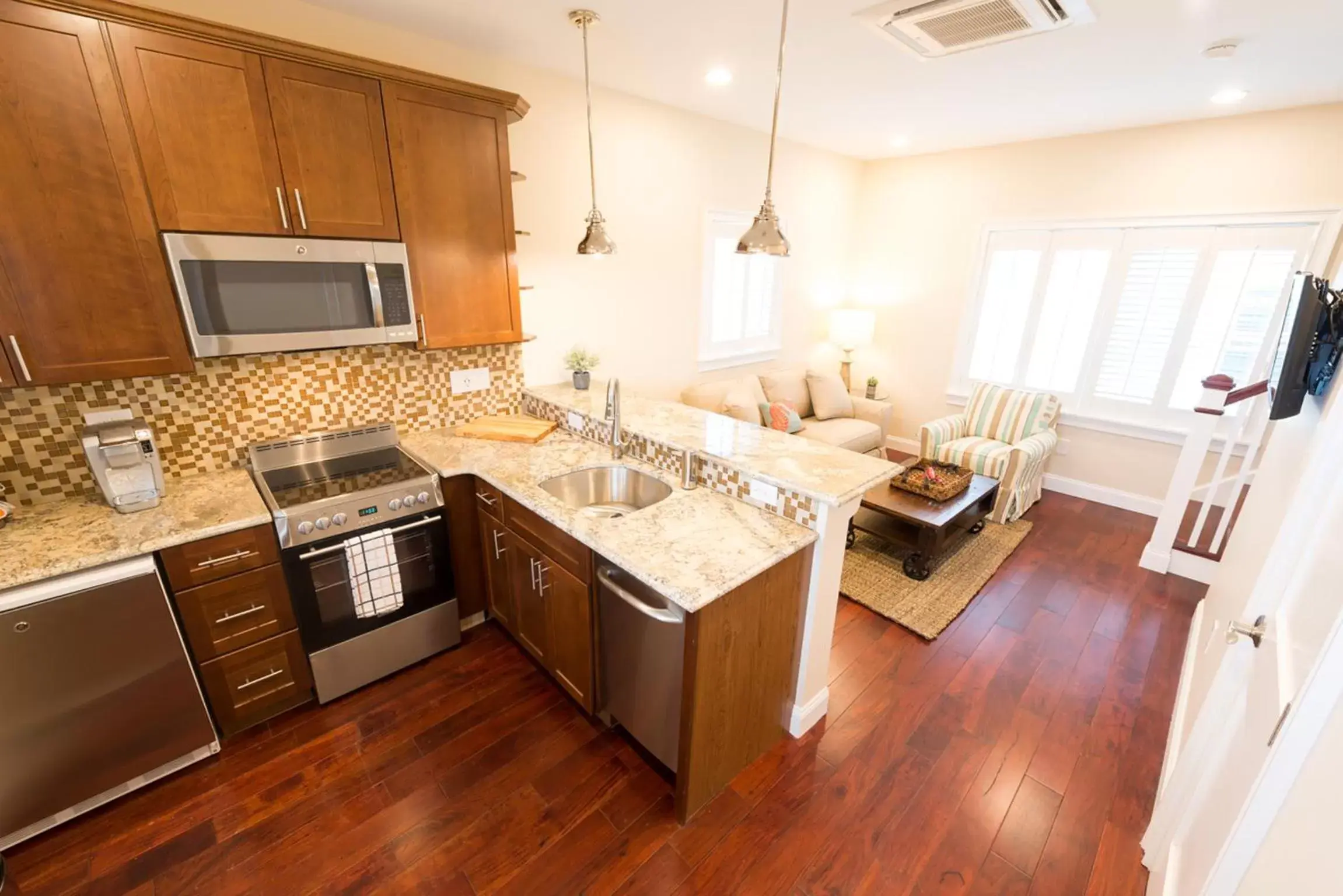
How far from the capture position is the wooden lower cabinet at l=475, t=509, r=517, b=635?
2309 millimetres

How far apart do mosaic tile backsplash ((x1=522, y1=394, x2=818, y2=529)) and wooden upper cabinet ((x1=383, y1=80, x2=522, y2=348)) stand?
0.59 metres

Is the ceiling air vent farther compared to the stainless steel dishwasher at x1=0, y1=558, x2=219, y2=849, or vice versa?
the ceiling air vent

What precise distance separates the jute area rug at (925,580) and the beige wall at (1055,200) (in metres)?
1.57

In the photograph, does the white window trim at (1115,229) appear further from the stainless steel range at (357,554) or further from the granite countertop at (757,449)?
the stainless steel range at (357,554)

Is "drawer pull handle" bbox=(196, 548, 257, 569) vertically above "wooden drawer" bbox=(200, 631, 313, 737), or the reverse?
"drawer pull handle" bbox=(196, 548, 257, 569)

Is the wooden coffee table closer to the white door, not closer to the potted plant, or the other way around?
the white door

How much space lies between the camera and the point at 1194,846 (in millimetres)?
1302

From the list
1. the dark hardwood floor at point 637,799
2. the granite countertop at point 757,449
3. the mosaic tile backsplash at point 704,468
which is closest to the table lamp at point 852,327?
the granite countertop at point 757,449

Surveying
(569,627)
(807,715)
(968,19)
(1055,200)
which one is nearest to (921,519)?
(807,715)

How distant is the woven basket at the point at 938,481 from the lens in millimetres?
3184

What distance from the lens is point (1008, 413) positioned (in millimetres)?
4211

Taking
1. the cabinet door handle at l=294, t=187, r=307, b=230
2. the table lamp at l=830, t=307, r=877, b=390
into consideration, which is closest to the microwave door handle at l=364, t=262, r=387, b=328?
the cabinet door handle at l=294, t=187, r=307, b=230

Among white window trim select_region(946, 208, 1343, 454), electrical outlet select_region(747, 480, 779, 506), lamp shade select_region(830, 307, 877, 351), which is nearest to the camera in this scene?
electrical outlet select_region(747, 480, 779, 506)

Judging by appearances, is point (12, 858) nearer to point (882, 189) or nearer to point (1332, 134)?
point (882, 189)
